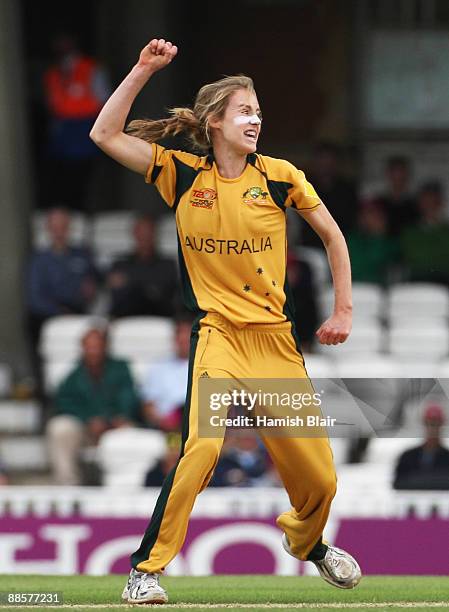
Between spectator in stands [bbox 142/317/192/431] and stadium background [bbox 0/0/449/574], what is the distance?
0.63 metres

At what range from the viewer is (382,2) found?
1603cm

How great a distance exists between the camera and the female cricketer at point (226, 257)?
22.2 ft

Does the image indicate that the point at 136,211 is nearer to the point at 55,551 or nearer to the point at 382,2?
the point at 382,2

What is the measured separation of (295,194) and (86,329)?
6681 mm

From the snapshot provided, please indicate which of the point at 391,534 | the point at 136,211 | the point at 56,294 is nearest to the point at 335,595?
the point at 391,534

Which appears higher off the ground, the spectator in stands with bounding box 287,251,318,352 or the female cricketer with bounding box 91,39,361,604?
the female cricketer with bounding box 91,39,361,604

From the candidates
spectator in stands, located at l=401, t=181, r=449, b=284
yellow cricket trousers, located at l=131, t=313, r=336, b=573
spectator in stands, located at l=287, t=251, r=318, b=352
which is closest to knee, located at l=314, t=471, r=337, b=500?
yellow cricket trousers, located at l=131, t=313, r=336, b=573

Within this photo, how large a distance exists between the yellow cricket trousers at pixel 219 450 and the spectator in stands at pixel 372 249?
7.45 meters

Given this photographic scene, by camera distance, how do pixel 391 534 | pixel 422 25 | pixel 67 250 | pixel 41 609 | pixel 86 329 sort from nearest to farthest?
pixel 41 609
pixel 391 534
pixel 86 329
pixel 67 250
pixel 422 25

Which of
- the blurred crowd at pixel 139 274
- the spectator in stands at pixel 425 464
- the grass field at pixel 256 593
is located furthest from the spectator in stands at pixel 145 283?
the grass field at pixel 256 593

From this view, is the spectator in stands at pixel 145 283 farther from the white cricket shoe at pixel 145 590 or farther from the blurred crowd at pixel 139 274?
the white cricket shoe at pixel 145 590

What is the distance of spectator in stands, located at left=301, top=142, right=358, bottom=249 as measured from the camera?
581 inches

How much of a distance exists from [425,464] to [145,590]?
526 cm

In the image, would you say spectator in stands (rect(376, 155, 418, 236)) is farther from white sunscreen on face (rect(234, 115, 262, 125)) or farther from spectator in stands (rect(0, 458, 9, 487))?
white sunscreen on face (rect(234, 115, 262, 125))
